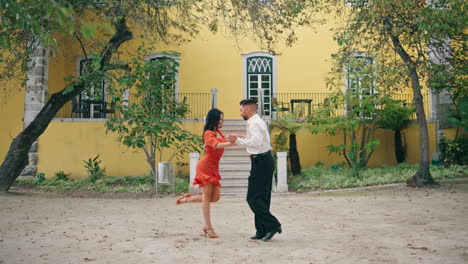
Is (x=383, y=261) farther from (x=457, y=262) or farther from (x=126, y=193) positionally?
(x=126, y=193)

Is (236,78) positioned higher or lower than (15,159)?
higher

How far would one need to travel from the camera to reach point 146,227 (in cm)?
666

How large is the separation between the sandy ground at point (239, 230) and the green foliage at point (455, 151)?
4208 millimetres

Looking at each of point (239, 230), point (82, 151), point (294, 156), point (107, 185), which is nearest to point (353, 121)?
point (294, 156)

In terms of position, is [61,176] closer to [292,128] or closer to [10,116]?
[10,116]

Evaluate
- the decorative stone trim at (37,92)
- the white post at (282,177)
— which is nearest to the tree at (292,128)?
the white post at (282,177)

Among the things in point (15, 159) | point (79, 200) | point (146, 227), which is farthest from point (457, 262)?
point (15, 159)

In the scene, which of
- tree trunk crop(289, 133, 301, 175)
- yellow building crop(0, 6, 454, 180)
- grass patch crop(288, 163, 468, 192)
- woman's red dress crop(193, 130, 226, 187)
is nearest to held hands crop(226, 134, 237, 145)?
woman's red dress crop(193, 130, 226, 187)

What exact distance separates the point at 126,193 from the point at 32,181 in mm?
3984

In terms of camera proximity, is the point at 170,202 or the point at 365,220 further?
the point at 170,202

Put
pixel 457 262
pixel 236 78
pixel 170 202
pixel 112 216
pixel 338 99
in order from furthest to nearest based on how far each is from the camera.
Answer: pixel 236 78
pixel 338 99
pixel 170 202
pixel 112 216
pixel 457 262

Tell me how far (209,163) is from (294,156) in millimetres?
8264

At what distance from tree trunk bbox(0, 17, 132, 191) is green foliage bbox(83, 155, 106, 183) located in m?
2.23

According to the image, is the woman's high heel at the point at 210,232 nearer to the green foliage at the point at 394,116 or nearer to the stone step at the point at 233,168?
the stone step at the point at 233,168
